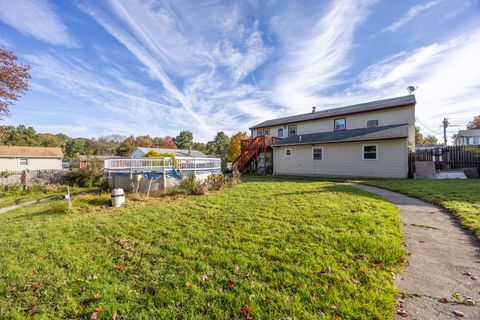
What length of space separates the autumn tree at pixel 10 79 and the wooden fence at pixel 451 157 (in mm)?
23623

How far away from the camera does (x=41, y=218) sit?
5668 mm

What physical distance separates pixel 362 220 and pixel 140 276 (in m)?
4.59

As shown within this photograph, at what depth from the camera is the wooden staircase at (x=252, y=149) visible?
711 inches

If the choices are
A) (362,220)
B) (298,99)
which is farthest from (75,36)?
(298,99)

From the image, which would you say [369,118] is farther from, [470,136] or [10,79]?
[470,136]

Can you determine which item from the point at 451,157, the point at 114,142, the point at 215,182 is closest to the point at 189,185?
the point at 215,182

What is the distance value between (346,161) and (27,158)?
36.2 m

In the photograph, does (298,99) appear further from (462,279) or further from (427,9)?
(462,279)

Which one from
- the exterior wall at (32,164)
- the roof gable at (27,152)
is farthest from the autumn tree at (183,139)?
the exterior wall at (32,164)

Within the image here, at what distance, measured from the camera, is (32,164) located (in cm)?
2552

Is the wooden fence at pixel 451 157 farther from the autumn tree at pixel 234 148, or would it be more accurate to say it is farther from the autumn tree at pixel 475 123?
the autumn tree at pixel 475 123

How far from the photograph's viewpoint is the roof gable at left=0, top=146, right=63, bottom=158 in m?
23.9

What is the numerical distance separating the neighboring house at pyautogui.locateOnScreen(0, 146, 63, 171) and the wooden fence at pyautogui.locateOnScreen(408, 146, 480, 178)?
118ft

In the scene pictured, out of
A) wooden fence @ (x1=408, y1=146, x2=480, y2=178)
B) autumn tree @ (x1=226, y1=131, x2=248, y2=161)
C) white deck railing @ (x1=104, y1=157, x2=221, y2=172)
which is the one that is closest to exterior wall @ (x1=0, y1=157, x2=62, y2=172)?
white deck railing @ (x1=104, y1=157, x2=221, y2=172)
